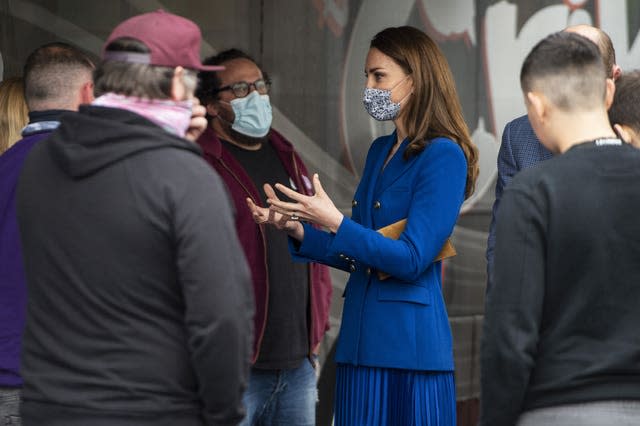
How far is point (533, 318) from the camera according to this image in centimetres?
259

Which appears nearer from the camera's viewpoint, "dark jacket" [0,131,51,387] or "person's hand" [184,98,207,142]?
"person's hand" [184,98,207,142]

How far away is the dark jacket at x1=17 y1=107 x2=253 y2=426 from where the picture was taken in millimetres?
2418

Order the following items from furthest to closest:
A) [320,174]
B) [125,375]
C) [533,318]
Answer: [320,174] → [533,318] → [125,375]

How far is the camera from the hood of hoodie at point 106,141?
8.07 ft

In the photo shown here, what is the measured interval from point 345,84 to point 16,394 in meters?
2.83

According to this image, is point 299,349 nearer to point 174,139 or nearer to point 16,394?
point 16,394

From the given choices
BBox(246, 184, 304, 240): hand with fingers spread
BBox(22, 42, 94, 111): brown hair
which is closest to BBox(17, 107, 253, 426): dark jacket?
BBox(22, 42, 94, 111): brown hair

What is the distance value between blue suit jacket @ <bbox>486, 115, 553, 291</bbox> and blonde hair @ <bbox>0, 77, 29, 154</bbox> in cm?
188

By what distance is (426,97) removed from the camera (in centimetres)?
385

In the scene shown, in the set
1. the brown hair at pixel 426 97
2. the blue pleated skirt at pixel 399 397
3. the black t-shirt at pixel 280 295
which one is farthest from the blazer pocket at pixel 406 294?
the black t-shirt at pixel 280 295

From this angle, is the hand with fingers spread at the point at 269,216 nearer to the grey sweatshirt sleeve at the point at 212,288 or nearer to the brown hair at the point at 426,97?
the brown hair at the point at 426,97

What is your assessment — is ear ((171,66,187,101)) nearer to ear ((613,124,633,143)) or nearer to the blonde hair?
ear ((613,124,633,143))

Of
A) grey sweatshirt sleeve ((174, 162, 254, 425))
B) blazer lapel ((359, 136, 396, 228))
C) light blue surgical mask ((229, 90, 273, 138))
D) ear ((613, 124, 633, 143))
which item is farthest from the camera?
light blue surgical mask ((229, 90, 273, 138))

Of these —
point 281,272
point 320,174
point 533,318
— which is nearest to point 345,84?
point 320,174
